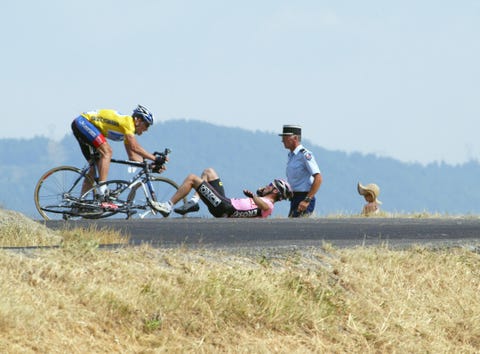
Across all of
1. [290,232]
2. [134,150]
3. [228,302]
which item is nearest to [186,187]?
[134,150]

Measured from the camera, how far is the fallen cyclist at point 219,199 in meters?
17.9

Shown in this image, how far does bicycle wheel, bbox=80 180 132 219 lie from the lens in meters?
17.5

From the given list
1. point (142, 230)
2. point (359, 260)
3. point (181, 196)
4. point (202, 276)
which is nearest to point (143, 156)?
point (181, 196)

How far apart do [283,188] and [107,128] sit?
3117 mm

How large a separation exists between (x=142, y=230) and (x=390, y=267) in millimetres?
4692

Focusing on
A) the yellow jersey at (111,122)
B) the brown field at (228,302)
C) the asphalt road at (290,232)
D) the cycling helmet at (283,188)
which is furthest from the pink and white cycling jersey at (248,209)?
the brown field at (228,302)

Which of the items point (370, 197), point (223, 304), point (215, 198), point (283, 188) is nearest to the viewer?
point (223, 304)

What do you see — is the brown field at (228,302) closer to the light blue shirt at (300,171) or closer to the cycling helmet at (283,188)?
the cycling helmet at (283,188)

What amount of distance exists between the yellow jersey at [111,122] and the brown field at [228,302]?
5.08 metres

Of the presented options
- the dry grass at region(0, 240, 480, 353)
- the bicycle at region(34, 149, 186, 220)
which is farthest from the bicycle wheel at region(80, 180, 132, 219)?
the dry grass at region(0, 240, 480, 353)

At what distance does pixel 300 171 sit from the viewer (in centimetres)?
1889

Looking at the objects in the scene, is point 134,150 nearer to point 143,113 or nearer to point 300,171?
point 143,113

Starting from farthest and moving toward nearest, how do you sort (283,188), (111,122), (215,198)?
(283,188) < (215,198) < (111,122)

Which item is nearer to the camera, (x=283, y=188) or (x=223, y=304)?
(x=223, y=304)
